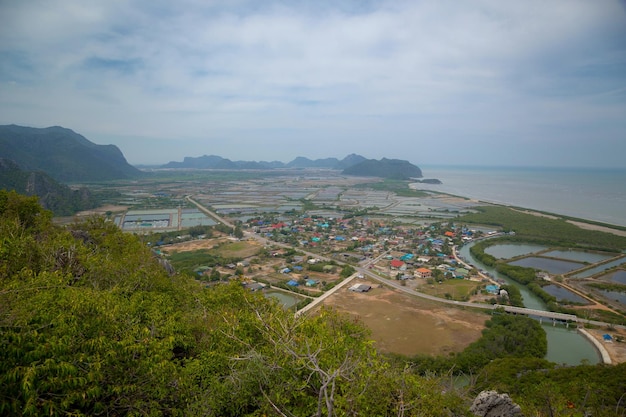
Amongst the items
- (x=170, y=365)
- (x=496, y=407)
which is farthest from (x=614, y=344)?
(x=170, y=365)

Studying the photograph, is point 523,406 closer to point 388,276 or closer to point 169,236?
point 388,276

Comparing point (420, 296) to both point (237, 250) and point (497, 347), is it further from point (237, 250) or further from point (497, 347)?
point (237, 250)

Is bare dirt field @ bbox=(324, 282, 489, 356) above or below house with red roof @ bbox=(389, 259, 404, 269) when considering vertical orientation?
below

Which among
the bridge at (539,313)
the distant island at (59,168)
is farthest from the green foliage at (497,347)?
the distant island at (59,168)

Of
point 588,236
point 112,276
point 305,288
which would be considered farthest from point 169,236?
point 588,236

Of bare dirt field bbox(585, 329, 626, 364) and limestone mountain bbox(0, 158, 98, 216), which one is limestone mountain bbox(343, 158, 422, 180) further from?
bare dirt field bbox(585, 329, 626, 364)

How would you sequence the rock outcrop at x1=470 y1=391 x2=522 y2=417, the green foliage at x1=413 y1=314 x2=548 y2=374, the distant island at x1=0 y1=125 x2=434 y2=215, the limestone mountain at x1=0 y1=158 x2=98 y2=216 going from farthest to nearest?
the distant island at x1=0 y1=125 x2=434 y2=215
the limestone mountain at x1=0 y1=158 x2=98 y2=216
the green foliage at x1=413 y1=314 x2=548 y2=374
the rock outcrop at x1=470 y1=391 x2=522 y2=417

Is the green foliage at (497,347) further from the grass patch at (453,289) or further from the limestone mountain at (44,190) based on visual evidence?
the limestone mountain at (44,190)

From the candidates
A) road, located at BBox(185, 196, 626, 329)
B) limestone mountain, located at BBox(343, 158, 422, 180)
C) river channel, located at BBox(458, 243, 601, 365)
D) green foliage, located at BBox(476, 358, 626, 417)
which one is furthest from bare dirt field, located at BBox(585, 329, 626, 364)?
limestone mountain, located at BBox(343, 158, 422, 180)
